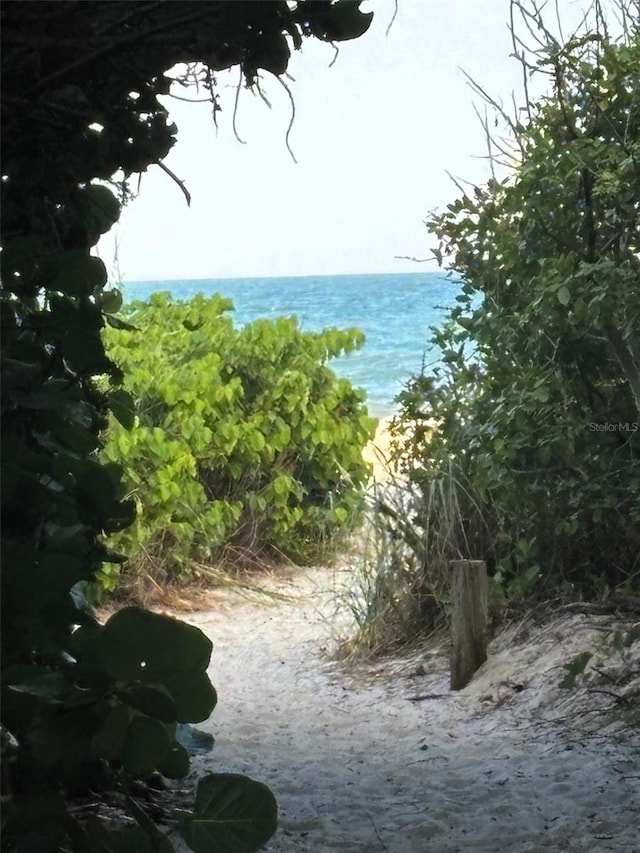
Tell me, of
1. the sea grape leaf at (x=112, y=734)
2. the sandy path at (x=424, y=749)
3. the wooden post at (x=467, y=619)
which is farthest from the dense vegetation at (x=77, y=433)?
the wooden post at (x=467, y=619)

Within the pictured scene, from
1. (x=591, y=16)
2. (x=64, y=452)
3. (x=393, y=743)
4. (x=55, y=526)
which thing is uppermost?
(x=591, y=16)

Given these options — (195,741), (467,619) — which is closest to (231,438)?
(467,619)

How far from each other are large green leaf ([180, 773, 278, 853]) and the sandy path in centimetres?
75

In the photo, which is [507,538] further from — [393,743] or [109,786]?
[109,786]

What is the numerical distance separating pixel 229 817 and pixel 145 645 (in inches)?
13.6

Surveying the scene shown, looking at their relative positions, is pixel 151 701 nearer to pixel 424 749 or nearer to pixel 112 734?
pixel 112 734

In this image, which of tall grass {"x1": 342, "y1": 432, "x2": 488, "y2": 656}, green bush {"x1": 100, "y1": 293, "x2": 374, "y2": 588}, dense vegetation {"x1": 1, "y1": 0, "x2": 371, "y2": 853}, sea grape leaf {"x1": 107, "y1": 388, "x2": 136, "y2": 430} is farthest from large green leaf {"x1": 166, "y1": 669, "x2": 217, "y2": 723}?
green bush {"x1": 100, "y1": 293, "x2": 374, "y2": 588}

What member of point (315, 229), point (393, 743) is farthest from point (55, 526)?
point (315, 229)

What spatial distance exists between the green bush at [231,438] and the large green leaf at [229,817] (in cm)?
399

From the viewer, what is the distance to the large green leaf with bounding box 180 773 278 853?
1565mm

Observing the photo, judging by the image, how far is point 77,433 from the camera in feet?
5.31

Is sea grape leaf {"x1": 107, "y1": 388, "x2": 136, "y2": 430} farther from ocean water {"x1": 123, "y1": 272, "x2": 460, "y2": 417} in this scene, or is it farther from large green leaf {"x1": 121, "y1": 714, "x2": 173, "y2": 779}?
ocean water {"x1": 123, "y1": 272, "x2": 460, "y2": 417}

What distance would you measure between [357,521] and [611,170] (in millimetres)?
2198

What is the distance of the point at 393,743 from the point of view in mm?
3596
